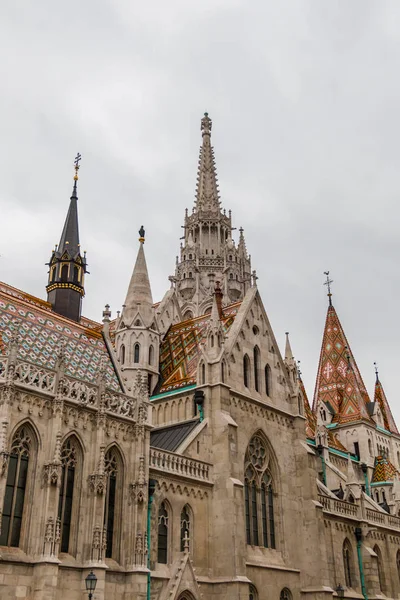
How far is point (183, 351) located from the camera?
31703mm

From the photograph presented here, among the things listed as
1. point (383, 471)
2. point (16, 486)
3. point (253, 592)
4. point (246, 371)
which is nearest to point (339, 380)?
point (383, 471)

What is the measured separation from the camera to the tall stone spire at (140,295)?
30766 mm

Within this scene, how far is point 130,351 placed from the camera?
2972cm

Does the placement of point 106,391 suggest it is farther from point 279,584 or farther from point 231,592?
point 279,584

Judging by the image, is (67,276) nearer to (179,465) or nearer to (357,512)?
(179,465)

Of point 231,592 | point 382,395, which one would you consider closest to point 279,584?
point 231,592

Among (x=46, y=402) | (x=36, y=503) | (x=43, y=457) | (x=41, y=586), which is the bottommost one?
(x=41, y=586)

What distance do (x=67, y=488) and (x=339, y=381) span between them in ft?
121

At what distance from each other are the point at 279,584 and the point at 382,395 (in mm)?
32450

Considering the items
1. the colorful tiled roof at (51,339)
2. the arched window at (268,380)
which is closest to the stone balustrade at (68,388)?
the colorful tiled roof at (51,339)

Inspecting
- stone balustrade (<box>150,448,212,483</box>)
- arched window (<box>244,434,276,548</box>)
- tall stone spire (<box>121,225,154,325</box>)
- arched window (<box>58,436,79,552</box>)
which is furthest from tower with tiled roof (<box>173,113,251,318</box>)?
arched window (<box>58,436,79,552</box>)

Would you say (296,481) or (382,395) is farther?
(382,395)

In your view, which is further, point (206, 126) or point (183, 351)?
point (206, 126)

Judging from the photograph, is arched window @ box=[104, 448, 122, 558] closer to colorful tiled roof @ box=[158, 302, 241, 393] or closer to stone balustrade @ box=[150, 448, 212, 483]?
stone balustrade @ box=[150, 448, 212, 483]
